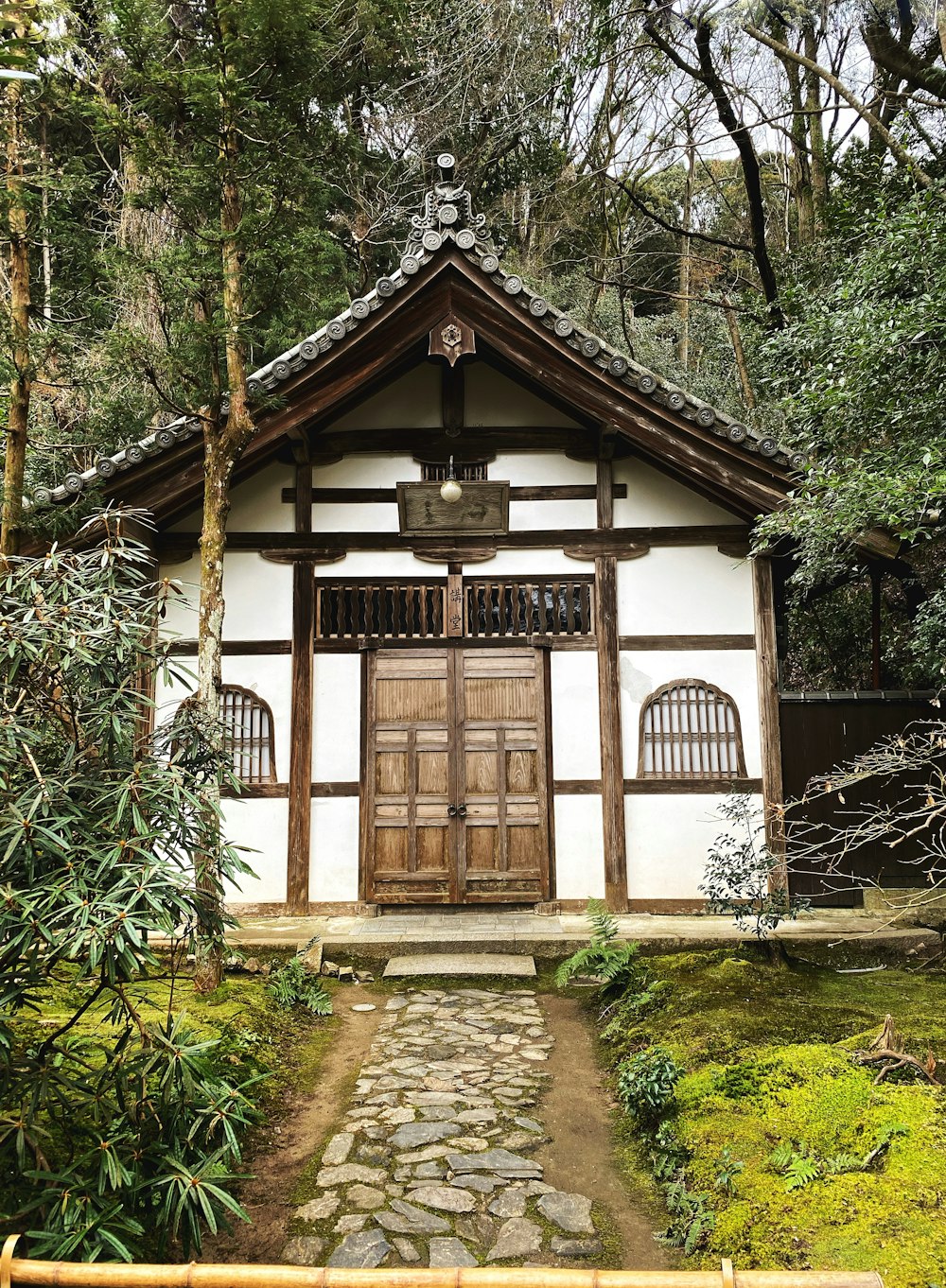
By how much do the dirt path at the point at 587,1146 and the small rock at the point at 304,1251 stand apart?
1.17 metres

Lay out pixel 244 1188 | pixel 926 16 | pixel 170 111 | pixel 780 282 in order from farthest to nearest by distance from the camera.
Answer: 1. pixel 780 282
2. pixel 926 16
3. pixel 170 111
4. pixel 244 1188

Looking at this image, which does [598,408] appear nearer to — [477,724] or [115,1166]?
[477,724]

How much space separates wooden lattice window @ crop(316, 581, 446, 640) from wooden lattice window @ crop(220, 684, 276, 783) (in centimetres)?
93

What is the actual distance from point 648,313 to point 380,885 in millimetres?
20283

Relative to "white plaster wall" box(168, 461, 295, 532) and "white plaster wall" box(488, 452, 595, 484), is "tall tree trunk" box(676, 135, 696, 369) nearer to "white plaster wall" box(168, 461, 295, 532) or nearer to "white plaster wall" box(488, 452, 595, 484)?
"white plaster wall" box(488, 452, 595, 484)

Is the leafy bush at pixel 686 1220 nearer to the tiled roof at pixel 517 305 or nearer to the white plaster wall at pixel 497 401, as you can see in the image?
the tiled roof at pixel 517 305

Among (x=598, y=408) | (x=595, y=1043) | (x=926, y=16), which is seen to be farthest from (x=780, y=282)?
(x=595, y=1043)

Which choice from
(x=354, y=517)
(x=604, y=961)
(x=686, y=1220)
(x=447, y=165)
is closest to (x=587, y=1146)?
(x=686, y=1220)

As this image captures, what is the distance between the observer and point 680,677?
895cm

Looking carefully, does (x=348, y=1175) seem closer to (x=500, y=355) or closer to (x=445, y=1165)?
(x=445, y=1165)

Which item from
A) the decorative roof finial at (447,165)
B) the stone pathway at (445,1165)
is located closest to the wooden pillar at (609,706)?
the stone pathway at (445,1165)

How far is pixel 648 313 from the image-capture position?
80.6ft

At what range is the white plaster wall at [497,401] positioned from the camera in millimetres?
9344

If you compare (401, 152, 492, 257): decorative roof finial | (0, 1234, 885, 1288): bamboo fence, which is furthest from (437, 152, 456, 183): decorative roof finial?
(0, 1234, 885, 1288): bamboo fence
